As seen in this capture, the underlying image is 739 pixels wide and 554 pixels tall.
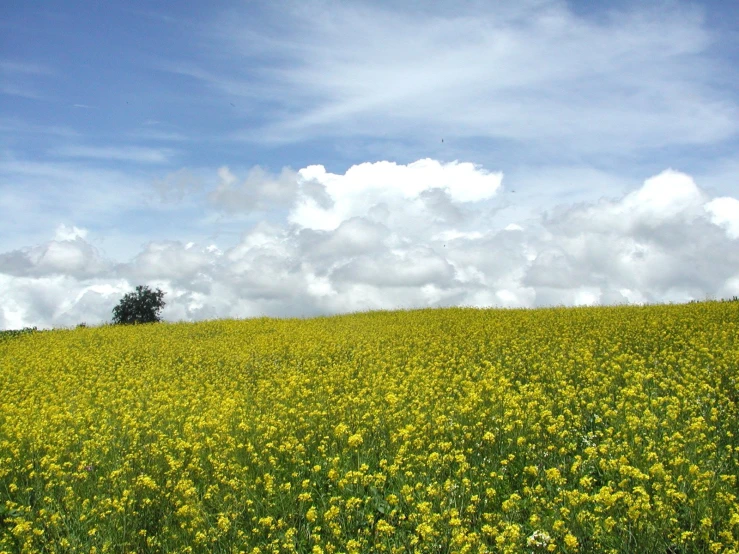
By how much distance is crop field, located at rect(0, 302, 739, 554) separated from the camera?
5.97m

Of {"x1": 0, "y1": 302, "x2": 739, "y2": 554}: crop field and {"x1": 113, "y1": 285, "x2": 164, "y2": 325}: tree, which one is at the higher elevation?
{"x1": 113, "y1": 285, "x2": 164, "y2": 325}: tree

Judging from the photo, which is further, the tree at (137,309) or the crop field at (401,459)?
the tree at (137,309)

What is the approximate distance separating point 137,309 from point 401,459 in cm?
3499

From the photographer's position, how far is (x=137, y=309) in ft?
129

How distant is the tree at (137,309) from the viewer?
39.1 m

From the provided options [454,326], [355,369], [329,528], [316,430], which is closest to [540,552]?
[329,528]

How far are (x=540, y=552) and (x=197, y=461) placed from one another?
14.6 ft

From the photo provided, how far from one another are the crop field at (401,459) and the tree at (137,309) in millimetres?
22987

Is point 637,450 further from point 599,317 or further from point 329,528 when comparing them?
point 599,317

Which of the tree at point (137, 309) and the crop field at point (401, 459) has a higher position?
the tree at point (137, 309)

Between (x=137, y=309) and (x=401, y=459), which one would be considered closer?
(x=401, y=459)

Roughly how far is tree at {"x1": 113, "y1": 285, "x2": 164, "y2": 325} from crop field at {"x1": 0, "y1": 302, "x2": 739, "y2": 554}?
2299 centimetres

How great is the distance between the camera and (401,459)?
741 cm

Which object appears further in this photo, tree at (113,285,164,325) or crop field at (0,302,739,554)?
tree at (113,285,164,325)
